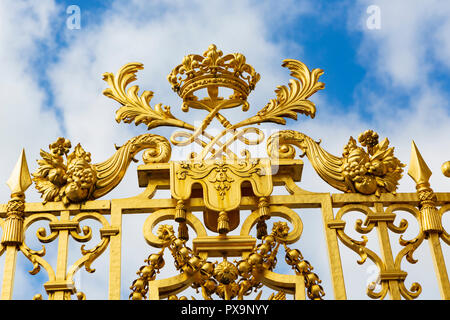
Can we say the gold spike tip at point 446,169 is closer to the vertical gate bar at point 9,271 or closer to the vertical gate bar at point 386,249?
the vertical gate bar at point 386,249

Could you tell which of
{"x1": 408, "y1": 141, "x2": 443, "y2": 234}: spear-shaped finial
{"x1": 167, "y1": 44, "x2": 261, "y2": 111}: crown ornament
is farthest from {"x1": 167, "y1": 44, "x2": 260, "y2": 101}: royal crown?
{"x1": 408, "y1": 141, "x2": 443, "y2": 234}: spear-shaped finial

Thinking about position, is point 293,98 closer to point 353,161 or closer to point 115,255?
point 353,161

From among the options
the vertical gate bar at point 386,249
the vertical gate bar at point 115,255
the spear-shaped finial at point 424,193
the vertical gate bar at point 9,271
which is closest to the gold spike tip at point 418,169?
the spear-shaped finial at point 424,193

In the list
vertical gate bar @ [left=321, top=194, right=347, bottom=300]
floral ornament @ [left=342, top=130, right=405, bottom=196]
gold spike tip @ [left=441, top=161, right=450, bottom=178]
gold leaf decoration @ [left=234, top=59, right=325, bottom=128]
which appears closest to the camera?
vertical gate bar @ [left=321, top=194, right=347, bottom=300]

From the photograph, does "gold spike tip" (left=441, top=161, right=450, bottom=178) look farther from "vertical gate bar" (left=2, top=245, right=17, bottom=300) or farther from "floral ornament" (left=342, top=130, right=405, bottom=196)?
"vertical gate bar" (left=2, top=245, right=17, bottom=300)

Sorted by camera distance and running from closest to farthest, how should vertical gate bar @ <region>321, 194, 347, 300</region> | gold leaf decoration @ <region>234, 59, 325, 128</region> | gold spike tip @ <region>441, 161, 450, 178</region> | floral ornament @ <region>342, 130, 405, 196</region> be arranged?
vertical gate bar @ <region>321, 194, 347, 300</region>
floral ornament @ <region>342, 130, 405, 196</region>
gold spike tip @ <region>441, 161, 450, 178</region>
gold leaf decoration @ <region>234, 59, 325, 128</region>

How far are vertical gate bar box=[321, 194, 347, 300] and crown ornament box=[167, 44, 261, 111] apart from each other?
99cm

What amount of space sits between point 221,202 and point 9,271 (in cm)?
141

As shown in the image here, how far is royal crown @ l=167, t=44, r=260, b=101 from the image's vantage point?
22.4 ft

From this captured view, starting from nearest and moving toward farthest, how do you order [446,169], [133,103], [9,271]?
[9,271] < [446,169] < [133,103]

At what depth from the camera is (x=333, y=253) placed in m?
6.16

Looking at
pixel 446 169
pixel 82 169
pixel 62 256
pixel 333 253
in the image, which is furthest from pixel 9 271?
pixel 446 169
